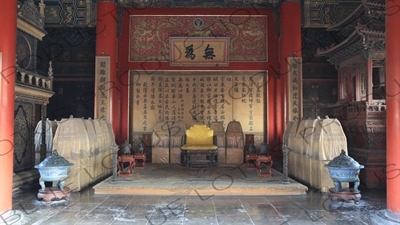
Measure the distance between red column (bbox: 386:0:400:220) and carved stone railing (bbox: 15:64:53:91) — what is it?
5.24 meters

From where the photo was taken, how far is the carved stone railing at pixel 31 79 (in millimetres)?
5495

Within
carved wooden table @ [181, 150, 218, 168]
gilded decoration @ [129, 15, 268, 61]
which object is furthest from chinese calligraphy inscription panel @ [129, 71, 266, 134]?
carved wooden table @ [181, 150, 218, 168]

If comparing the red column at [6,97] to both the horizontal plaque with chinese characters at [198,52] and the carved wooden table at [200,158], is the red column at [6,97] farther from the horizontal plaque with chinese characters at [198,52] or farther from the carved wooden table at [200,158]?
the horizontal plaque with chinese characters at [198,52]

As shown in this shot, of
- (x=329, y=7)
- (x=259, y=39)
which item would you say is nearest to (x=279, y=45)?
(x=259, y=39)

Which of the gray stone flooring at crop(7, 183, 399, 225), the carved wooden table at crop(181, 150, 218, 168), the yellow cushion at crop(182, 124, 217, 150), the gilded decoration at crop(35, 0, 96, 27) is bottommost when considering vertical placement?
→ the gray stone flooring at crop(7, 183, 399, 225)

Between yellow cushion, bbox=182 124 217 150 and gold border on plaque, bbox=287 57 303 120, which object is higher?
gold border on plaque, bbox=287 57 303 120

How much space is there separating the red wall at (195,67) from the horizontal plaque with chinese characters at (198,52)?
13cm

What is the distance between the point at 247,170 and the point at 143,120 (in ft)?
10.5

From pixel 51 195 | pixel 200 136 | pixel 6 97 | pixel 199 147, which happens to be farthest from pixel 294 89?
pixel 6 97

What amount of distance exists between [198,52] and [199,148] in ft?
9.21

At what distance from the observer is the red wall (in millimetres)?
8281

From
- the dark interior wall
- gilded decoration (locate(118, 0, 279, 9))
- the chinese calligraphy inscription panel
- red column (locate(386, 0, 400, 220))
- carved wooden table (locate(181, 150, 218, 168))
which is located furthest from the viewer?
the dark interior wall

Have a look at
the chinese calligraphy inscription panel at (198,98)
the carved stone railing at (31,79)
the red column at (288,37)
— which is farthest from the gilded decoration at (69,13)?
the red column at (288,37)

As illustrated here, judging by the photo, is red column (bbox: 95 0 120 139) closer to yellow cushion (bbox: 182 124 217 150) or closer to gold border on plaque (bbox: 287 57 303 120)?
yellow cushion (bbox: 182 124 217 150)
